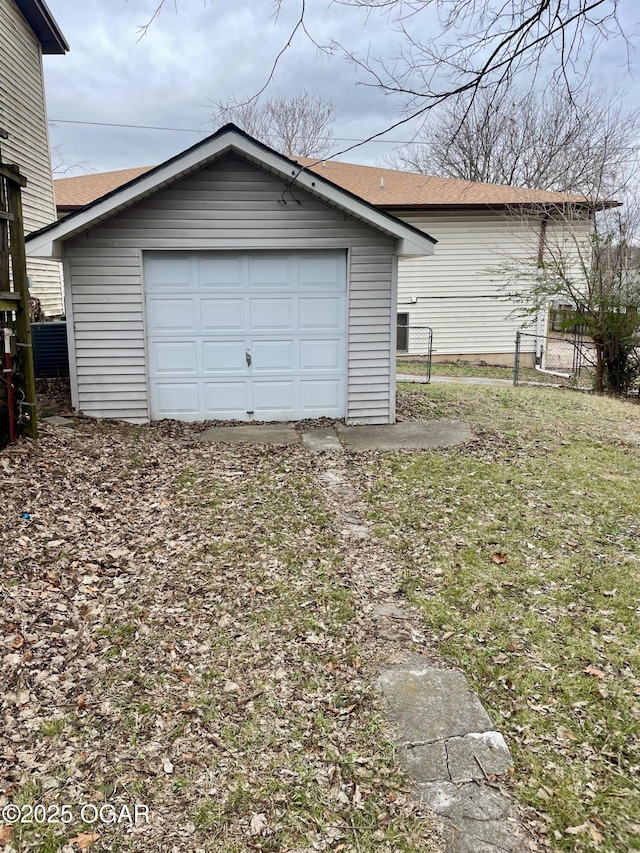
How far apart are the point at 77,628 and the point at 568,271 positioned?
14024mm

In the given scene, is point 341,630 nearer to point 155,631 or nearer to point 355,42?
point 155,631

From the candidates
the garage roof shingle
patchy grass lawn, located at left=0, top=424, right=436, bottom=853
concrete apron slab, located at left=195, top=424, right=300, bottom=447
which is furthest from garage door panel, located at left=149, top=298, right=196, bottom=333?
the garage roof shingle

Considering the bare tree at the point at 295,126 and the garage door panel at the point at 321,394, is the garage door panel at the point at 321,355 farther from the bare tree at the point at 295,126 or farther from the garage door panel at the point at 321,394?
the bare tree at the point at 295,126

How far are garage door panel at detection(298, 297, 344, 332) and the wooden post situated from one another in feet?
11.3

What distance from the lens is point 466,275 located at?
16406mm

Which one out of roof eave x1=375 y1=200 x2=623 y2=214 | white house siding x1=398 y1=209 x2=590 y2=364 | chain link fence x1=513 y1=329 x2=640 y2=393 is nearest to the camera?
chain link fence x1=513 y1=329 x2=640 y2=393

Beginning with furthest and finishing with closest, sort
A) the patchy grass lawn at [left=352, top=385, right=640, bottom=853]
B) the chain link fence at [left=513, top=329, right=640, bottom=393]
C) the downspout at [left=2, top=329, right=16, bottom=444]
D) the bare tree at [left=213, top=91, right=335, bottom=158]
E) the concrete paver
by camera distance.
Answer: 1. the bare tree at [left=213, top=91, right=335, bottom=158]
2. the chain link fence at [left=513, top=329, right=640, bottom=393]
3. the downspout at [left=2, top=329, right=16, bottom=444]
4. the concrete paver
5. the patchy grass lawn at [left=352, top=385, right=640, bottom=853]

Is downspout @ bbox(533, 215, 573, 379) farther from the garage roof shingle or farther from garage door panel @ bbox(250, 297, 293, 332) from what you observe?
garage door panel @ bbox(250, 297, 293, 332)

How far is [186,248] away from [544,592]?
5972mm

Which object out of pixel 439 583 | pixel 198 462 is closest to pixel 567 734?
pixel 439 583

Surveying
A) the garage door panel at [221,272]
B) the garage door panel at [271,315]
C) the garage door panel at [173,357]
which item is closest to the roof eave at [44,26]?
the garage door panel at [221,272]

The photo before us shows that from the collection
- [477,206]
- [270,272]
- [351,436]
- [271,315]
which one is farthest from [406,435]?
[477,206]

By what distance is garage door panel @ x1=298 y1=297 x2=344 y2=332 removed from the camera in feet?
26.4

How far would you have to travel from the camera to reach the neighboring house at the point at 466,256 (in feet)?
52.1
